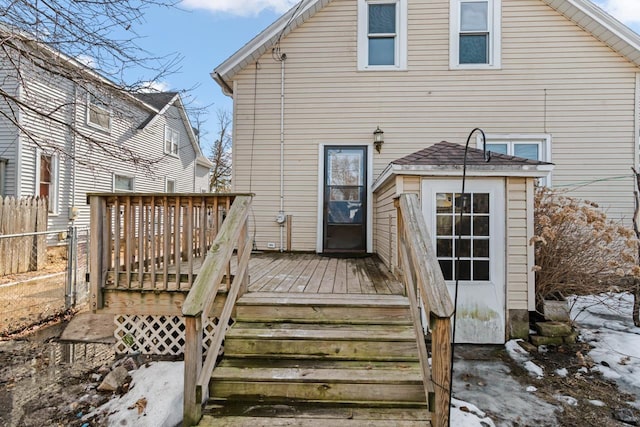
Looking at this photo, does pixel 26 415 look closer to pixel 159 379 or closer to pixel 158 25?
pixel 159 379

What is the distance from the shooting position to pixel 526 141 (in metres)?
6.52

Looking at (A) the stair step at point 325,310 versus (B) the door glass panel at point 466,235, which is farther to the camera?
(B) the door glass panel at point 466,235

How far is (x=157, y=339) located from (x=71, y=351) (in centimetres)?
111

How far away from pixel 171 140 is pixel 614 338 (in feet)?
50.1

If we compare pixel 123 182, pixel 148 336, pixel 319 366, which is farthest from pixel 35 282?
pixel 123 182

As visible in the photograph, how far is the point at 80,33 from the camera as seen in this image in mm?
3918

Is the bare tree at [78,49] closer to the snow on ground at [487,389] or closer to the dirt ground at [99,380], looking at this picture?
the dirt ground at [99,380]

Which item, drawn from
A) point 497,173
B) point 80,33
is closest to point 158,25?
point 80,33

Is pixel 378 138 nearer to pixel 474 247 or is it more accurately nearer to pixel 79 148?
pixel 474 247

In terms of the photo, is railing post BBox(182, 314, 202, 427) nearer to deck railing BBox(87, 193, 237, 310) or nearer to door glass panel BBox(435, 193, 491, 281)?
deck railing BBox(87, 193, 237, 310)

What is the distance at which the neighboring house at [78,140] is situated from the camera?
13.9 feet

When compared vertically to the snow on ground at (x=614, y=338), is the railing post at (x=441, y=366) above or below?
above

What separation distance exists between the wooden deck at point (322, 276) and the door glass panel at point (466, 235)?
0.80m

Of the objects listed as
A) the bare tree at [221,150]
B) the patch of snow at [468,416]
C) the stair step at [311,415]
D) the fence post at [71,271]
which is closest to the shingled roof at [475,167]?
the patch of snow at [468,416]
